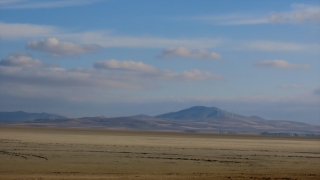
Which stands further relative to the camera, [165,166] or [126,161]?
[126,161]

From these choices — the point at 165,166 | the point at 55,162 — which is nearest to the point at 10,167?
the point at 55,162

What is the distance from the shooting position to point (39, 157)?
2920 centimetres

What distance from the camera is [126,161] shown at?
28453 millimetres

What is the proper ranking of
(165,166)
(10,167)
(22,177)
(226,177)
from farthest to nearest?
(165,166), (10,167), (226,177), (22,177)

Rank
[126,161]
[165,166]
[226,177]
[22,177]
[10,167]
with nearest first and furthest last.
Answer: [22,177], [226,177], [10,167], [165,166], [126,161]

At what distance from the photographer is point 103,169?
955 inches

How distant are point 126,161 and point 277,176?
8.40 m

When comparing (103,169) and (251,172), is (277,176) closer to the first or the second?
(251,172)

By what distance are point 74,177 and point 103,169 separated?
137 inches

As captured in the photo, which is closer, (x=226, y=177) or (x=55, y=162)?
(x=226, y=177)

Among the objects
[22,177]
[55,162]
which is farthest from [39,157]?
[22,177]

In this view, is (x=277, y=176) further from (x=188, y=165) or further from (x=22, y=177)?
(x=22, y=177)

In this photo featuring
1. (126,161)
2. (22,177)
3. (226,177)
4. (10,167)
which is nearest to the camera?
(22,177)

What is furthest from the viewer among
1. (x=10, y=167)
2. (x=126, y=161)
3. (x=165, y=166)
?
(x=126, y=161)
